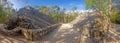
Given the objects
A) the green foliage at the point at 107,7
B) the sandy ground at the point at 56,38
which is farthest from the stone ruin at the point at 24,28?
the green foliage at the point at 107,7

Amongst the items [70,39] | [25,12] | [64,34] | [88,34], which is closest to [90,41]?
[88,34]

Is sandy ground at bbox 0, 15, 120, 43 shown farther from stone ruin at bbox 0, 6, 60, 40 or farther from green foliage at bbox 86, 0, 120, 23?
green foliage at bbox 86, 0, 120, 23

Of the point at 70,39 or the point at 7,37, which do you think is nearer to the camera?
the point at 7,37

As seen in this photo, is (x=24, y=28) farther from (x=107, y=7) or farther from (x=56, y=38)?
(x=107, y=7)

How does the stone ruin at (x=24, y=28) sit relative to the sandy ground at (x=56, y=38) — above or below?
above

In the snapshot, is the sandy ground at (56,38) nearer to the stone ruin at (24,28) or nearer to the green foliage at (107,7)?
the stone ruin at (24,28)

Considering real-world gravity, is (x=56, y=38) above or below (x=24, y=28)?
below

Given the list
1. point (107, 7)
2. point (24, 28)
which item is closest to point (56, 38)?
point (24, 28)

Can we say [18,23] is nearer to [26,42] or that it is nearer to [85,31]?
[26,42]

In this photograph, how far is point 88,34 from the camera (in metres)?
11.5

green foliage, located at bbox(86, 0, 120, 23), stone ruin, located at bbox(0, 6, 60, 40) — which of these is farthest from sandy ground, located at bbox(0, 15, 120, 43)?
green foliage, located at bbox(86, 0, 120, 23)

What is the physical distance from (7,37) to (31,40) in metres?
1.12

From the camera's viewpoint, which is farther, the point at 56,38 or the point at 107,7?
the point at 107,7

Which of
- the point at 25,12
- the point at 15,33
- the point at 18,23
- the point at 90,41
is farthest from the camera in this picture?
the point at 25,12
